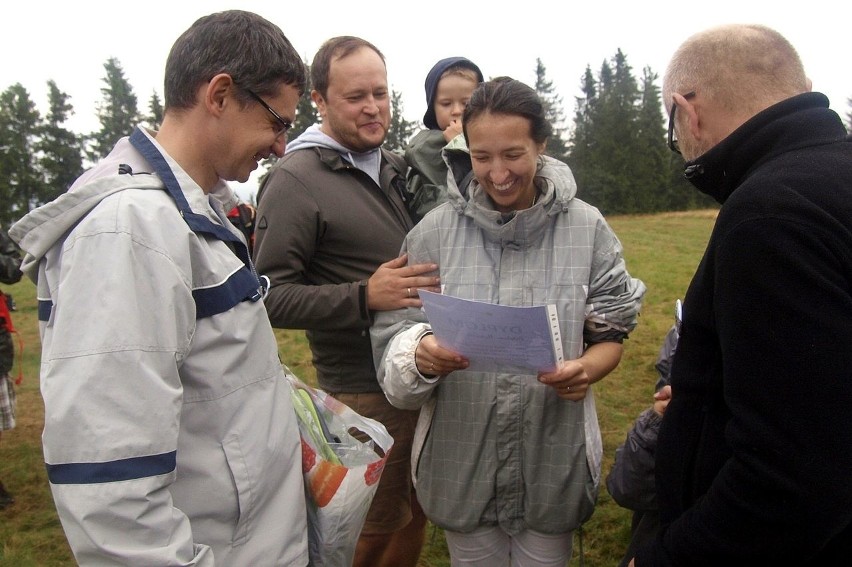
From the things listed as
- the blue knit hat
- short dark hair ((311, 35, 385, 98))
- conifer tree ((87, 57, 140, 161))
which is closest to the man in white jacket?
short dark hair ((311, 35, 385, 98))

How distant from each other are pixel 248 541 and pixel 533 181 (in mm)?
1560

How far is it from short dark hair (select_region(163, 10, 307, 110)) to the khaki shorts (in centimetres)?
164

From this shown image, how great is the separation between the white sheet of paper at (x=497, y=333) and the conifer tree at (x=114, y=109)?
178ft

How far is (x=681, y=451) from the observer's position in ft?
5.26

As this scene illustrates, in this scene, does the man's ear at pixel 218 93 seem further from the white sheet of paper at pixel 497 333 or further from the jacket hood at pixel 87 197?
the white sheet of paper at pixel 497 333

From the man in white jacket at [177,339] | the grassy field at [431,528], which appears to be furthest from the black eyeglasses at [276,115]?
the grassy field at [431,528]

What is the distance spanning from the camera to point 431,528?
4070 millimetres

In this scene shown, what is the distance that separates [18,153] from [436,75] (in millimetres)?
46770

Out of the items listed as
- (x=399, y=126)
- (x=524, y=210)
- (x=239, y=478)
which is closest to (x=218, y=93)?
(x=239, y=478)

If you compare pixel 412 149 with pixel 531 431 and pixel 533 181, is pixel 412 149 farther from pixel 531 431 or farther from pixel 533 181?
pixel 531 431

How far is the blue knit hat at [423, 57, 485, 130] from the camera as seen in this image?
123 inches

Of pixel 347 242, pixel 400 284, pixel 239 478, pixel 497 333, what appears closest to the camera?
pixel 239 478

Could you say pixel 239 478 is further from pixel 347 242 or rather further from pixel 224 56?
pixel 347 242

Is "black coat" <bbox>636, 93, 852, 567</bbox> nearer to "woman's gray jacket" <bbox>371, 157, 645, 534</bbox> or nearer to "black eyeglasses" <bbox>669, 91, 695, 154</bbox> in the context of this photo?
"black eyeglasses" <bbox>669, 91, 695, 154</bbox>
